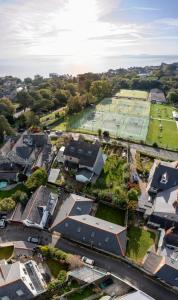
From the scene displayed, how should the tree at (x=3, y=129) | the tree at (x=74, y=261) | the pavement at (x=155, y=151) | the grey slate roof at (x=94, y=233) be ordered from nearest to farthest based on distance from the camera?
the tree at (x=74, y=261) → the grey slate roof at (x=94, y=233) → the pavement at (x=155, y=151) → the tree at (x=3, y=129)

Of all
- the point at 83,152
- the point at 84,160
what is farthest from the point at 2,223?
the point at 83,152

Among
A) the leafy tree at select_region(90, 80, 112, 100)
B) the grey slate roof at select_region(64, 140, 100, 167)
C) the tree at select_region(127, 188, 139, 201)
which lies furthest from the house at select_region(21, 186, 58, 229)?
the leafy tree at select_region(90, 80, 112, 100)

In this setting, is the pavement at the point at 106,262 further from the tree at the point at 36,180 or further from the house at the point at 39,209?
the tree at the point at 36,180

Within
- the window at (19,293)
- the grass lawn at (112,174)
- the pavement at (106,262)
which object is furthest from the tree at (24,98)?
the window at (19,293)

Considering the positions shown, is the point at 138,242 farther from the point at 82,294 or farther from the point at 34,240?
the point at 34,240

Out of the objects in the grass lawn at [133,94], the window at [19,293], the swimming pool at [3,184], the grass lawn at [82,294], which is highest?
the grass lawn at [133,94]

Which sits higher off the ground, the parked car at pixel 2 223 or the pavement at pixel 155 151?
the pavement at pixel 155 151
